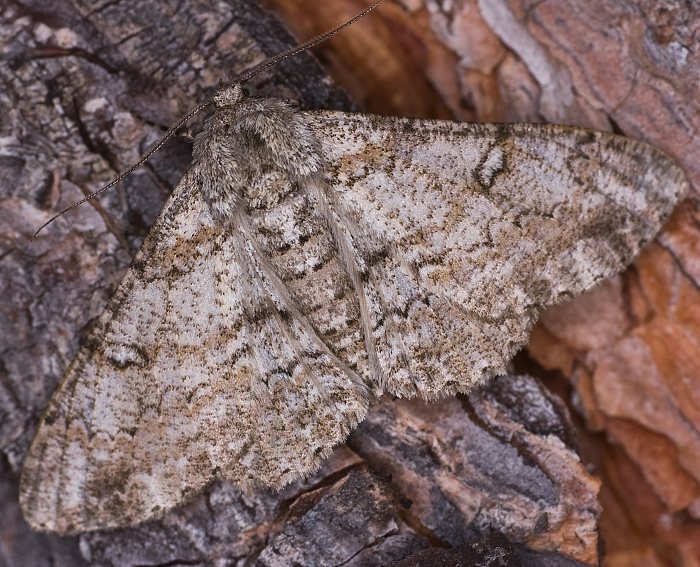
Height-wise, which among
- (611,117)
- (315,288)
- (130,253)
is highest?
(130,253)

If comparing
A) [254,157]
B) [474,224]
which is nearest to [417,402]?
[474,224]

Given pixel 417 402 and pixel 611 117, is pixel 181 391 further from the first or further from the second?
pixel 611 117

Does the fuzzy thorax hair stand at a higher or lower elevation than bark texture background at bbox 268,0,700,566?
higher

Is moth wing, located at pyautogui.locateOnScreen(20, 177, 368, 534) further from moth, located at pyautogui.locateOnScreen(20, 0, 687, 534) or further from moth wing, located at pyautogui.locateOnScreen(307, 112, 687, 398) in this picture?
moth wing, located at pyautogui.locateOnScreen(307, 112, 687, 398)

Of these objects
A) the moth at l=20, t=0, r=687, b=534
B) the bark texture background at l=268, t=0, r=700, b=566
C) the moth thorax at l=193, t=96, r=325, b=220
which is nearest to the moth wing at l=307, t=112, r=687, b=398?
the moth at l=20, t=0, r=687, b=534

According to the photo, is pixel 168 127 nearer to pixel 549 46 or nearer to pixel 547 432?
pixel 549 46

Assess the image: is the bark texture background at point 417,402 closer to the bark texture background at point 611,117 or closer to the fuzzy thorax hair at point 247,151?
the bark texture background at point 611,117

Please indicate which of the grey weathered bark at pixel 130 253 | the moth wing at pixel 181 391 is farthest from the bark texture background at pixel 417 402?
the moth wing at pixel 181 391
